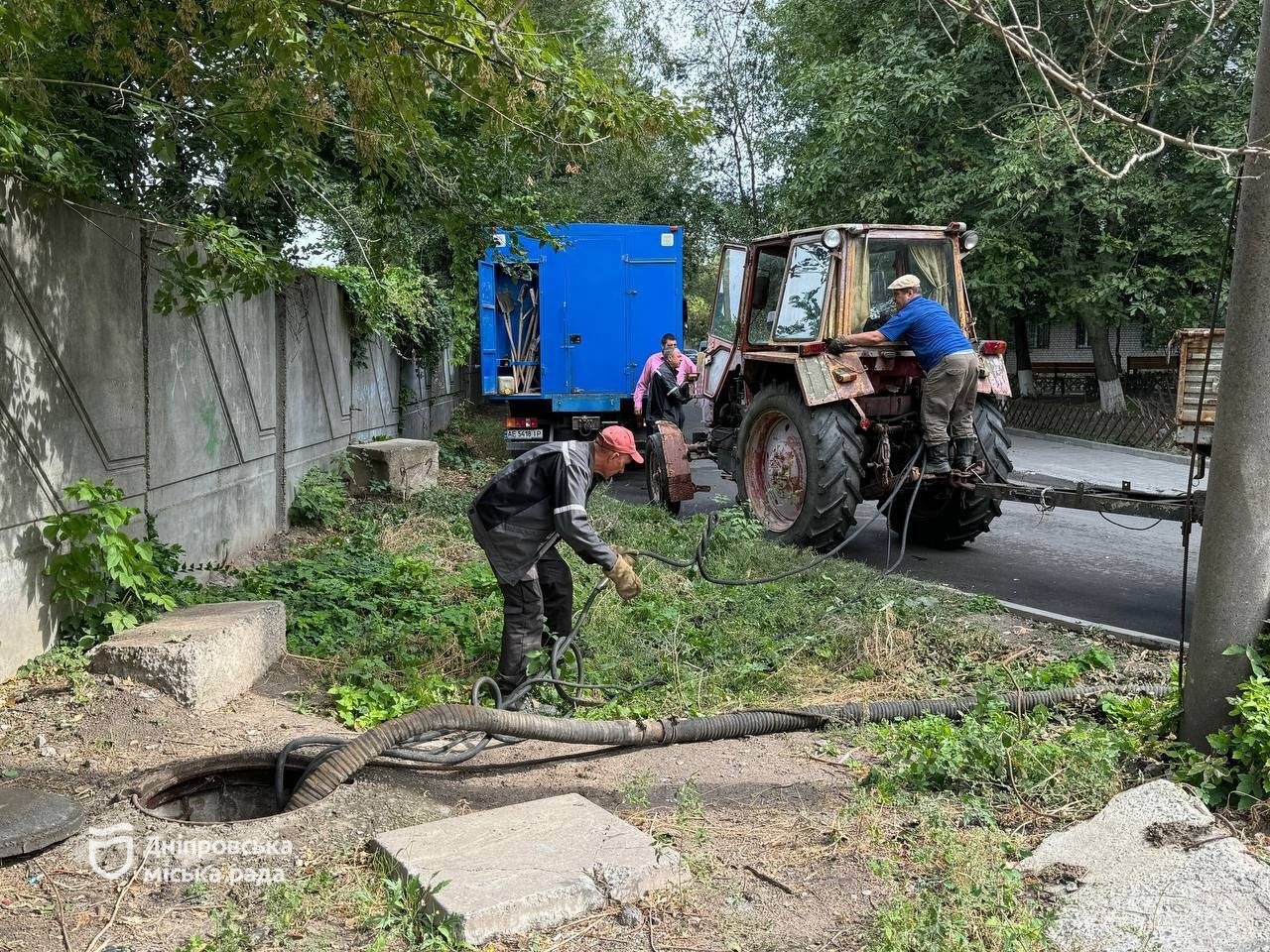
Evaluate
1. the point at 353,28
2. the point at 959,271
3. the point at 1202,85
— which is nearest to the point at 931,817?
the point at 353,28

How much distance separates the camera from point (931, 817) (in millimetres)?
3523

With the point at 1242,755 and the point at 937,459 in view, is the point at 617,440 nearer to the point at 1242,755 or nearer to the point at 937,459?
the point at 1242,755

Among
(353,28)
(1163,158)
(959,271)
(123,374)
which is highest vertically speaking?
(1163,158)

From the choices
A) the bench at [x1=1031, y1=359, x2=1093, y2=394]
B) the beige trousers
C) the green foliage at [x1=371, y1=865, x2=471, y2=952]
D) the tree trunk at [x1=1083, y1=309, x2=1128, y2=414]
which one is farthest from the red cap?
the bench at [x1=1031, y1=359, x2=1093, y2=394]

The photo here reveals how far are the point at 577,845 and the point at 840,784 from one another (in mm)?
1196

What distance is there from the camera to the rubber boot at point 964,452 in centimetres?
767

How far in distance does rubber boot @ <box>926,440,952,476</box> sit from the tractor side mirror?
97.0 inches

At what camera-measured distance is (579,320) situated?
46.6 feet

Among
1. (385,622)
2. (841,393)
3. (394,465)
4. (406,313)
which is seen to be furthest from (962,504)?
(406,313)

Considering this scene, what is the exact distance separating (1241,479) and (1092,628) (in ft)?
8.30

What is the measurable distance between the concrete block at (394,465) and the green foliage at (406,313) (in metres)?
1.65

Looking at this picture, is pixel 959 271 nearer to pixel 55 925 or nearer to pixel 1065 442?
pixel 55 925

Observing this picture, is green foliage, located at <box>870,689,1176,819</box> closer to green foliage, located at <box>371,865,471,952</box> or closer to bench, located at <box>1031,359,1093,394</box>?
green foliage, located at <box>371,865,471,952</box>

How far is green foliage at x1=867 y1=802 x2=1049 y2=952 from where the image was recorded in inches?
110
